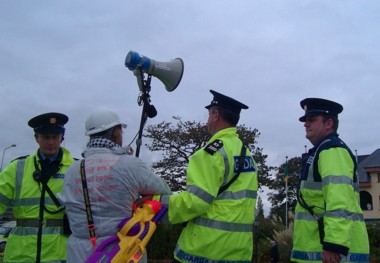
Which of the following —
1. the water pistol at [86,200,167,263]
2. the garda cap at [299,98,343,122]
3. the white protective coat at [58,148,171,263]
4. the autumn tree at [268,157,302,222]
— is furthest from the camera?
the autumn tree at [268,157,302,222]

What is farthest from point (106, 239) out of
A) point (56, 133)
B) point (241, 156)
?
point (56, 133)

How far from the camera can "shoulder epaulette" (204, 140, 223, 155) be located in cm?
391

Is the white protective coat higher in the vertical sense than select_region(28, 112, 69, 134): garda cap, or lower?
lower

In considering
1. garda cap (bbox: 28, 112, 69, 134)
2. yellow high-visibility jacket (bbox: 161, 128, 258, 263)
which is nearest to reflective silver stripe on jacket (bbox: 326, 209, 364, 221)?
yellow high-visibility jacket (bbox: 161, 128, 258, 263)

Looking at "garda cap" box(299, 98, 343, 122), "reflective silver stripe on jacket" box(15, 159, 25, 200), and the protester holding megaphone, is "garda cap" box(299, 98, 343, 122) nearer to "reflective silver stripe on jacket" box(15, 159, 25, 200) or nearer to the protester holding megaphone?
the protester holding megaphone

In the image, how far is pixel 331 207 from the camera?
3836mm

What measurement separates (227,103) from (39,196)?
7.19ft

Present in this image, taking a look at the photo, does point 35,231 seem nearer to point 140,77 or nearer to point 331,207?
point 140,77

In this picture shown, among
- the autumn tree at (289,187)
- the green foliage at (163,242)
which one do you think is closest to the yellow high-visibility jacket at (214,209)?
the green foliage at (163,242)

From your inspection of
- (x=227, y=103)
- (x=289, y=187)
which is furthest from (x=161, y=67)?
(x=289, y=187)

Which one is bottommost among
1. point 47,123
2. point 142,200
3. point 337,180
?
point 142,200

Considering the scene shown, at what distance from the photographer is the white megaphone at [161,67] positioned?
16.2ft

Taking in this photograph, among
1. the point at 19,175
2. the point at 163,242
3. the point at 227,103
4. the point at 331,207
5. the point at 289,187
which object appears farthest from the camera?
the point at 289,187

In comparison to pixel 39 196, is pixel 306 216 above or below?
below
